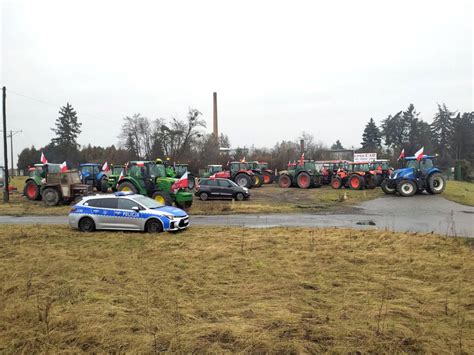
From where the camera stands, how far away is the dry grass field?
4.39m

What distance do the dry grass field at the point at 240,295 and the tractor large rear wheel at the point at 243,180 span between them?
2061 cm

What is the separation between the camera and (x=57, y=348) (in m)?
4.21

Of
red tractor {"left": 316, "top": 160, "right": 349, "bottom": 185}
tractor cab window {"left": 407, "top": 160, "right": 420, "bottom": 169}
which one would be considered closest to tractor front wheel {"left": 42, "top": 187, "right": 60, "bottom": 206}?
red tractor {"left": 316, "top": 160, "right": 349, "bottom": 185}

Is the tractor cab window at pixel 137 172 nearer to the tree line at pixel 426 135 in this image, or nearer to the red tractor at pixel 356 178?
the red tractor at pixel 356 178

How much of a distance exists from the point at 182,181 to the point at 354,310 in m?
13.4

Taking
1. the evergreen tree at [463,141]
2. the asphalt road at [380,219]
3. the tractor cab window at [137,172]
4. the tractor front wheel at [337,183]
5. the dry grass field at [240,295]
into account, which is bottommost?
the asphalt road at [380,219]

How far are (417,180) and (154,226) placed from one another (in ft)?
60.4

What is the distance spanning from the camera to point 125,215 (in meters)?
12.4

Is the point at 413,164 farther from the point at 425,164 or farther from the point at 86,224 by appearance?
the point at 86,224

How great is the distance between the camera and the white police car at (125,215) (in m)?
12.2

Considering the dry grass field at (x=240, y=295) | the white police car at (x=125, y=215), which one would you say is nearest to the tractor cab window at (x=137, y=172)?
the white police car at (x=125, y=215)

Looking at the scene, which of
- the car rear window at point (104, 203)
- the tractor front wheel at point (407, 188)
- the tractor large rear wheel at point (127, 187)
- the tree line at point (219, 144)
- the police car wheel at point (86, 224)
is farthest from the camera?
the tree line at point (219, 144)

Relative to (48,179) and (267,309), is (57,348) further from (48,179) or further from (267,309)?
(48,179)

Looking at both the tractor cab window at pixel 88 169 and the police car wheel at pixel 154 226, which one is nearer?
the police car wheel at pixel 154 226
